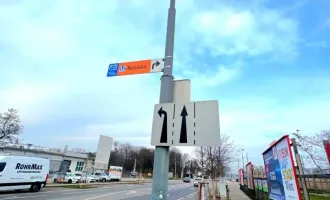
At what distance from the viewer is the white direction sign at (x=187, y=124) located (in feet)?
10.2

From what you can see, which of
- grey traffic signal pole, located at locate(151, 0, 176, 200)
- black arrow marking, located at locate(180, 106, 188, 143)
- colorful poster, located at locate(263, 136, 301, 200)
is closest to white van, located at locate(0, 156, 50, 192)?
colorful poster, located at locate(263, 136, 301, 200)

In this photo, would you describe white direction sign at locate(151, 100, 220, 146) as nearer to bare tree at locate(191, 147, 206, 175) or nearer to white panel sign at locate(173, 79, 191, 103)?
white panel sign at locate(173, 79, 191, 103)

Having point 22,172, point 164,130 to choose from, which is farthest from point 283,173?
point 22,172

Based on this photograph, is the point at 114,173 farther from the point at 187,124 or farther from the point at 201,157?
the point at 187,124

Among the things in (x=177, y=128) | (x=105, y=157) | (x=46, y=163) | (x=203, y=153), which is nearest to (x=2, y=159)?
(x=46, y=163)

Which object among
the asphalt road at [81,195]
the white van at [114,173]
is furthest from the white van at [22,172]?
the white van at [114,173]

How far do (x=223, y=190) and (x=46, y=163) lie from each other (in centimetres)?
1716

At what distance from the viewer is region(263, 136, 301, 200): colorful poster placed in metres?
4.69

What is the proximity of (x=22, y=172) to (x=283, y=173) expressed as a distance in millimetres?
21851

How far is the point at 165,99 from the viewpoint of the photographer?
364 cm

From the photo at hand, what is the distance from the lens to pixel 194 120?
3.22 metres

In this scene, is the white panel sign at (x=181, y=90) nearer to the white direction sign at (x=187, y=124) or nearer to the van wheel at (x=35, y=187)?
the white direction sign at (x=187, y=124)

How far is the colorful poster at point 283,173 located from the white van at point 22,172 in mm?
20498

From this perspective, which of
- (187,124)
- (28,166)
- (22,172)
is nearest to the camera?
(187,124)
